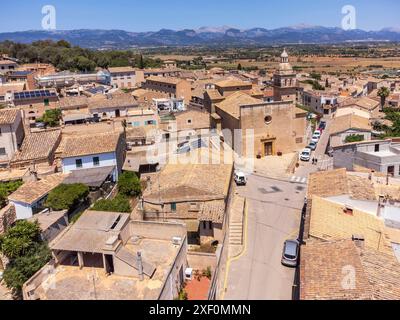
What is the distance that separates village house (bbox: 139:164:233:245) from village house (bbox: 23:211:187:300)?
2936 millimetres

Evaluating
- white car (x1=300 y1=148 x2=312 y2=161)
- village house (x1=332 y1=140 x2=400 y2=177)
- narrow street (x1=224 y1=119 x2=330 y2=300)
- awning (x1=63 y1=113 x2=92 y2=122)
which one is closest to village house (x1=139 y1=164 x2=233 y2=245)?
narrow street (x1=224 y1=119 x2=330 y2=300)

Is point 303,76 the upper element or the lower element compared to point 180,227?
upper

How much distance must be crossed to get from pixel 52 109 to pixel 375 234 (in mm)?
41705

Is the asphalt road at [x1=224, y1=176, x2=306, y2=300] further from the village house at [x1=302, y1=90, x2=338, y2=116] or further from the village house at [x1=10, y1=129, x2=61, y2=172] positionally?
the village house at [x1=302, y1=90, x2=338, y2=116]

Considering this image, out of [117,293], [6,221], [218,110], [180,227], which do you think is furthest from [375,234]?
[218,110]

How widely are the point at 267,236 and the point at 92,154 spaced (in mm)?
14766

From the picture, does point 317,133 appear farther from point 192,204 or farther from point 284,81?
point 192,204

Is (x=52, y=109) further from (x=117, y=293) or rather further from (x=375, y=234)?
(x=375, y=234)

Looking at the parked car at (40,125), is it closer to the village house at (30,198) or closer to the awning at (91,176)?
the awning at (91,176)

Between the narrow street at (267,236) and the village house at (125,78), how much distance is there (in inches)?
2580

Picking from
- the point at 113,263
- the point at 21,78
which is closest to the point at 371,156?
the point at 113,263

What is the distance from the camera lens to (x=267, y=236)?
23.3 meters

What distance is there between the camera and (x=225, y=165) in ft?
94.0

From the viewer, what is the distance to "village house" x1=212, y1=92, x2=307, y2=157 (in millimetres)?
39531
